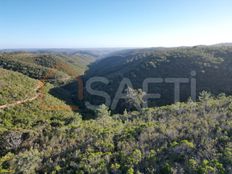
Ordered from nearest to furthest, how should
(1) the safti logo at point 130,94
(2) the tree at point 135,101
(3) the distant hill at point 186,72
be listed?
1. (2) the tree at point 135,101
2. (1) the safti logo at point 130,94
3. (3) the distant hill at point 186,72

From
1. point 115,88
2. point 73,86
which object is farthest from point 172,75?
point 73,86

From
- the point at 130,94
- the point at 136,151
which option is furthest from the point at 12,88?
the point at 136,151

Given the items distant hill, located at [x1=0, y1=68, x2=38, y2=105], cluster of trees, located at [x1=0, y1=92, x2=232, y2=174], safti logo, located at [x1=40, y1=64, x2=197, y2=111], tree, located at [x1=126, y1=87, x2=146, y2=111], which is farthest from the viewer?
safti logo, located at [x1=40, y1=64, x2=197, y2=111]

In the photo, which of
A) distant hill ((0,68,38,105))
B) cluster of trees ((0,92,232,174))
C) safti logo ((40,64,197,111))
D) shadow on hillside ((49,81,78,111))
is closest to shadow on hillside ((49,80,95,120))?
shadow on hillside ((49,81,78,111))

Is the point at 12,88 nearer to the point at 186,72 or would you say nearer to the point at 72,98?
the point at 72,98

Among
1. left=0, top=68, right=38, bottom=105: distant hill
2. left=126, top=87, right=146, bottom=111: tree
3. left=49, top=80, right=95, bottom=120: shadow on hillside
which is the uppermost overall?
left=0, top=68, right=38, bottom=105: distant hill

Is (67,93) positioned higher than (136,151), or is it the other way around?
(136,151)

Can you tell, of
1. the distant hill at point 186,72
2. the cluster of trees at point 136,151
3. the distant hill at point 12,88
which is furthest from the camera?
the distant hill at point 186,72

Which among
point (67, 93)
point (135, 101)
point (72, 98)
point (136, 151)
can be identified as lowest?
point (72, 98)

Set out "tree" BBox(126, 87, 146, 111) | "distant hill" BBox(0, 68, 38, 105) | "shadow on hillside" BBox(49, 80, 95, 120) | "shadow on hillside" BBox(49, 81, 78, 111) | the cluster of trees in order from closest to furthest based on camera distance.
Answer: the cluster of trees, "distant hill" BBox(0, 68, 38, 105), "tree" BBox(126, 87, 146, 111), "shadow on hillside" BBox(49, 80, 95, 120), "shadow on hillside" BBox(49, 81, 78, 111)

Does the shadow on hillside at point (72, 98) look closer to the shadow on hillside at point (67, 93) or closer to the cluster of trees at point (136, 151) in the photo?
→ the shadow on hillside at point (67, 93)

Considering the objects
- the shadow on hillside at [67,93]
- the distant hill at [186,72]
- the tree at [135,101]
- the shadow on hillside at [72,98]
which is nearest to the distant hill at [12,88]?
the shadow on hillside at [67,93]

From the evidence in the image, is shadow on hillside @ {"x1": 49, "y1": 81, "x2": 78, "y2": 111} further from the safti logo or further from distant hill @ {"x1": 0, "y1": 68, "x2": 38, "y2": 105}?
distant hill @ {"x1": 0, "y1": 68, "x2": 38, "y2": 105}

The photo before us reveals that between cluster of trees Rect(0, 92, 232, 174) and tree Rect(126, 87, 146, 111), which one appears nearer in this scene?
cluster of trees Rect(0, 92, 232, 174)
